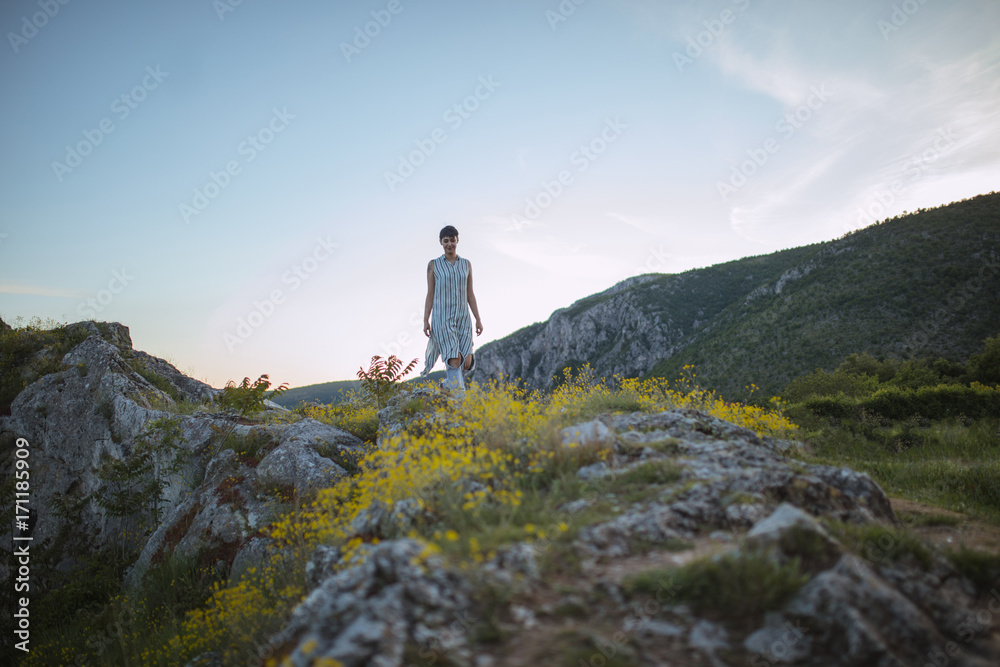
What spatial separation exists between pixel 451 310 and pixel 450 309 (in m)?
0.03

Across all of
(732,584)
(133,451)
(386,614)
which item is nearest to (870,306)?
(732,584)

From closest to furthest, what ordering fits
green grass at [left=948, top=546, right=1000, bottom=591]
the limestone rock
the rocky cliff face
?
the limestone rock, green grass at [left=948, top=546, right=1000, bottom=591], the rocky cliff face

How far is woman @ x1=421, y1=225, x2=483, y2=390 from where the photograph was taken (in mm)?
9094

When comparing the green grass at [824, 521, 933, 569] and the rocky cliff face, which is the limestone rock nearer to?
the green grass at [824, 521, 933, 569]

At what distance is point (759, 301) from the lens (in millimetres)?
64438

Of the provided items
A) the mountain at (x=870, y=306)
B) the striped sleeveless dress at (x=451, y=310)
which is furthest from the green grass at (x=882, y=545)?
the mountain at (x=870, y=306)

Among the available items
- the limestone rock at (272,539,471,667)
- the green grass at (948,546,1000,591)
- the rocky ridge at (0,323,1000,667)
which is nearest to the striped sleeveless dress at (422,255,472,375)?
the rocky ridge at (0,323,1000,667)

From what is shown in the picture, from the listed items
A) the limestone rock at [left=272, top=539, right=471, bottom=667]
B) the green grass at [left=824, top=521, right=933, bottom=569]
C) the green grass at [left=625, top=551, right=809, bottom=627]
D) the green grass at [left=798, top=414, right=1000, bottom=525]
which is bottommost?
the green grass at [left=798, top=414, right=1000, bottom=525]

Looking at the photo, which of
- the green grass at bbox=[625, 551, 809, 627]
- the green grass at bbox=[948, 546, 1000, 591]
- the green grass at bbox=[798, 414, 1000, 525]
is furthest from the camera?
the green grass at bbox=[798, 414, 1000, 525]

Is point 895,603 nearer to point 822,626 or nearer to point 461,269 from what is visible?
point 822,626

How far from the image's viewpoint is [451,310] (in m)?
9.17

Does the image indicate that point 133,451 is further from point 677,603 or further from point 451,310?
point 677,603

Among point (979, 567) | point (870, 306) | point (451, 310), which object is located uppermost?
point (870, 306)

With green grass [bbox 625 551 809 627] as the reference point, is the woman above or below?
above
